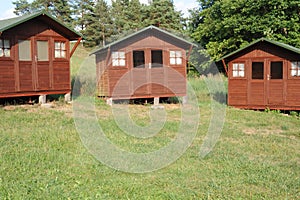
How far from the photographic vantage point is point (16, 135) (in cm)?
796

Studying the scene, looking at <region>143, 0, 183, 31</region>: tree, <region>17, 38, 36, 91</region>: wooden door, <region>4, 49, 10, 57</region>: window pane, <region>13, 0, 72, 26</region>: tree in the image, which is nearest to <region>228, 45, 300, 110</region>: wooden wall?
<region>17, 38, 36, 91</region>: wooden door

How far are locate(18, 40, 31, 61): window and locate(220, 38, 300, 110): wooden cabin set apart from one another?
8813 millimetres

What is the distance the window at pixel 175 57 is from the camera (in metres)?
15.6

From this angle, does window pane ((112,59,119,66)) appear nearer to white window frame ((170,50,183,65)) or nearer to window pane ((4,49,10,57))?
white window frame ((170,50,183,65))

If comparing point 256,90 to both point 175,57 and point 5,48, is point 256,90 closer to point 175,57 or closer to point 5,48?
point 175,57

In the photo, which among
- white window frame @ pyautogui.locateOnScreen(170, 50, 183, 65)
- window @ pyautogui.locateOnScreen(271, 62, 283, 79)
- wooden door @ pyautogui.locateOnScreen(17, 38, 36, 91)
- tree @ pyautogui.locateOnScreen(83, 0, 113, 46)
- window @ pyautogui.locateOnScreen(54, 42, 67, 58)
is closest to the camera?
wooden door @ pyautogui.locateOnScreen(17, 38, 36, 91)

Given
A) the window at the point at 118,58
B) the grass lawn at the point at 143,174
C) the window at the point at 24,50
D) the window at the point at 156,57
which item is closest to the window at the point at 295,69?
the grass lawn at the point at 143,174

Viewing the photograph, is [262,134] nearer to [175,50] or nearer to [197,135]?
[197,135]

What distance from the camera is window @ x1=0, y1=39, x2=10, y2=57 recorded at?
12.1 metres

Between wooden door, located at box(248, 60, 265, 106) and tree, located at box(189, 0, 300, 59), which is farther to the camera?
tree, located at box(189, 0, 300, 59)

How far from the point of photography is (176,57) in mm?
15734

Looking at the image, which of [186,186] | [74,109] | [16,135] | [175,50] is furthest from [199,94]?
[186,186]

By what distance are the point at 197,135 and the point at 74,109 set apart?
5505mm

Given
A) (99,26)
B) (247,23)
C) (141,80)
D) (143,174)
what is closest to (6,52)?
(141,80)
